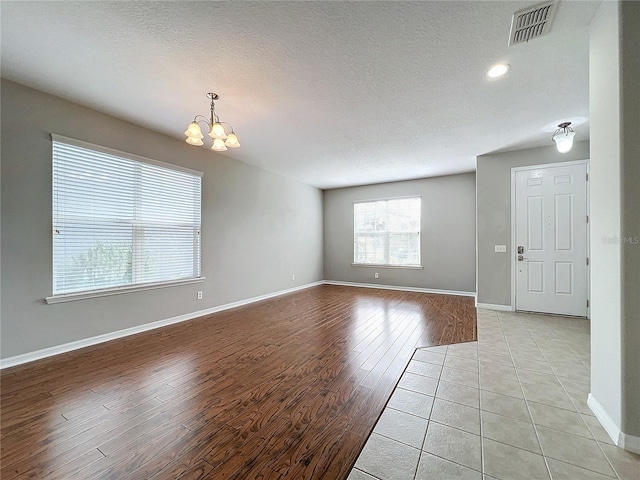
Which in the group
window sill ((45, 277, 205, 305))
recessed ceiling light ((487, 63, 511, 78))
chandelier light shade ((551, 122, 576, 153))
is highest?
recessed ceiling light ((487, 63, 511, 78))

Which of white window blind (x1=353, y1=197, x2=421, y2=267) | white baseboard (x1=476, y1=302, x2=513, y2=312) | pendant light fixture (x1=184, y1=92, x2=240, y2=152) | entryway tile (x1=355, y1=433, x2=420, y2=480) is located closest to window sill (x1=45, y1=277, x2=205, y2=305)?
pendant light fixture (x1=184, y1=92, x2=240, y2=152)

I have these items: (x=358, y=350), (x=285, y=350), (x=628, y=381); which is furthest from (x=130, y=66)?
(x=628, y=381)

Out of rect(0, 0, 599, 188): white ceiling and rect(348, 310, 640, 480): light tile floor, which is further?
rect(0, 0, 599, 188): white ceiling

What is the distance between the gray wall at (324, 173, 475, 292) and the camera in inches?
221

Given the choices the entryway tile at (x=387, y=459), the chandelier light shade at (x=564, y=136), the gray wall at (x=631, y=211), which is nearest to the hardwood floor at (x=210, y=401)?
the entryway tile at (x=387, y=459)

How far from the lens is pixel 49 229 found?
267cm

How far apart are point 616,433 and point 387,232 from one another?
5243 mm

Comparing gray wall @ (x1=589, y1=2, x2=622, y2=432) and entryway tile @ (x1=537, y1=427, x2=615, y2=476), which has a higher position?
gray wall @ (x1=589, y1=2, x2=622, y2=432)

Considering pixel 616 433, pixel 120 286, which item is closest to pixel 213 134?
pixel 120 286

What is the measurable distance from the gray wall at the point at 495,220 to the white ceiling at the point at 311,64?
0.73 m

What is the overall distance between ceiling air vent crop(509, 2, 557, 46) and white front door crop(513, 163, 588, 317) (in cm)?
305

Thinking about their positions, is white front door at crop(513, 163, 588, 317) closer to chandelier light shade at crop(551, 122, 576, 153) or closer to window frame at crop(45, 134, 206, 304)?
chandelier light shade at crop(551, 122, 576, 153)

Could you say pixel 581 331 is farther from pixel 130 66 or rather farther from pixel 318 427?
pixel 130 66

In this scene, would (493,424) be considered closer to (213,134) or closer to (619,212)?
(619,212)
